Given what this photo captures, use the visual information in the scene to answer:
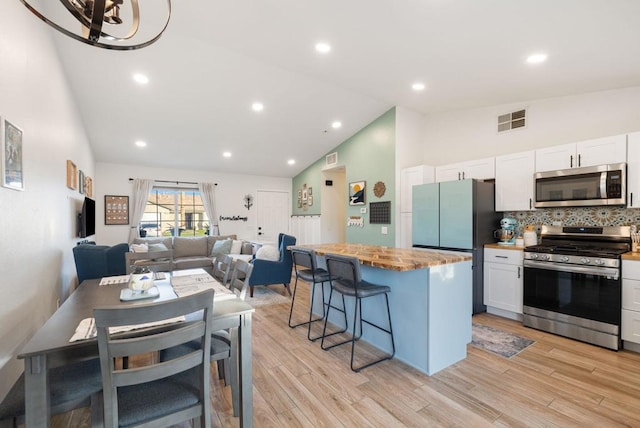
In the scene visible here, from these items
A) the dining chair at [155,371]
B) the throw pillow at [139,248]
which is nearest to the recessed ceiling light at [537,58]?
the dining chair at [155,371]

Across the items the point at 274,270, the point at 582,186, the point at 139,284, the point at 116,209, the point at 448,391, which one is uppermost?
the point at 582,186

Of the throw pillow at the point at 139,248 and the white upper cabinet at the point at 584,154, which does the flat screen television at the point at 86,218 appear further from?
the white upper cabinet at the point at 584,154

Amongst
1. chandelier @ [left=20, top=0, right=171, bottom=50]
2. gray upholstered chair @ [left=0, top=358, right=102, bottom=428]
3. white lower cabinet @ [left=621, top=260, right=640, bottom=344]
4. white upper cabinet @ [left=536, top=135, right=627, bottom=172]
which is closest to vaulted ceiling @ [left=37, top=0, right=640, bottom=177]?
chandelier @ [left=20, top=0, right=171, bottom=50]

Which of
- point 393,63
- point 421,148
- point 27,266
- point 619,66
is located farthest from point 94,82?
point 619,66

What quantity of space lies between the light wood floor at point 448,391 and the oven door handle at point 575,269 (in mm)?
719

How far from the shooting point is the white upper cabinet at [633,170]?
110 inches

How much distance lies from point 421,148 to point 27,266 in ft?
17.0

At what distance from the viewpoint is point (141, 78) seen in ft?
12.3

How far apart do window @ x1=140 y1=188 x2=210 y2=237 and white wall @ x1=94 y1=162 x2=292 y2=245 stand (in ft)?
1.15

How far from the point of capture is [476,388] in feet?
6.98

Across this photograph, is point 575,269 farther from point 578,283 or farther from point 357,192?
point 357,192

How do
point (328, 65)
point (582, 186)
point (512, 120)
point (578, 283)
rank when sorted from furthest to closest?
1. point (512, 120)
2. point (328, 65)
3. point (582, 186)
4. point (578, 283)

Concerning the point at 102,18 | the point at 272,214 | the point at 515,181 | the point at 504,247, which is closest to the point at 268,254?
the point at 272,214

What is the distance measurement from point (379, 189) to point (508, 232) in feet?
6.70
